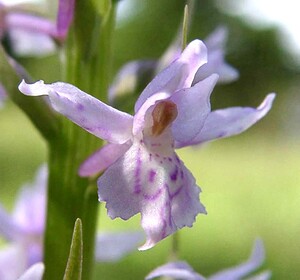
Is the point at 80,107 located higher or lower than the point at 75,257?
higher

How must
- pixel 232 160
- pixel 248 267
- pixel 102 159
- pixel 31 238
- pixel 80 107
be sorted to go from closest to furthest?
pixel 80 107
pixel 102 159
pixel 248 267
pixel 31 238
pixel 232 160

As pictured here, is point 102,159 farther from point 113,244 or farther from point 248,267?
point 113,244

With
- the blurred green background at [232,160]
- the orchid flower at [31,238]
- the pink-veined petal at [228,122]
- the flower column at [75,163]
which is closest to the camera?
the pink-veined petal at [228,122]

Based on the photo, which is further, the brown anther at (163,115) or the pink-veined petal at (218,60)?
the pink-veined petal at (218,60)

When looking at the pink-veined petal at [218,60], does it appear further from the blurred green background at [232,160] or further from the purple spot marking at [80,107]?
the purple spot marking at [80,107]

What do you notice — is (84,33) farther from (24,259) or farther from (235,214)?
(235,214)

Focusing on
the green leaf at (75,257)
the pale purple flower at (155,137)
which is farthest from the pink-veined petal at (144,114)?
the green leaf at (75,257)

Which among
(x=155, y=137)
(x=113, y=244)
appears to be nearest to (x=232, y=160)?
(x=113, y=244)
